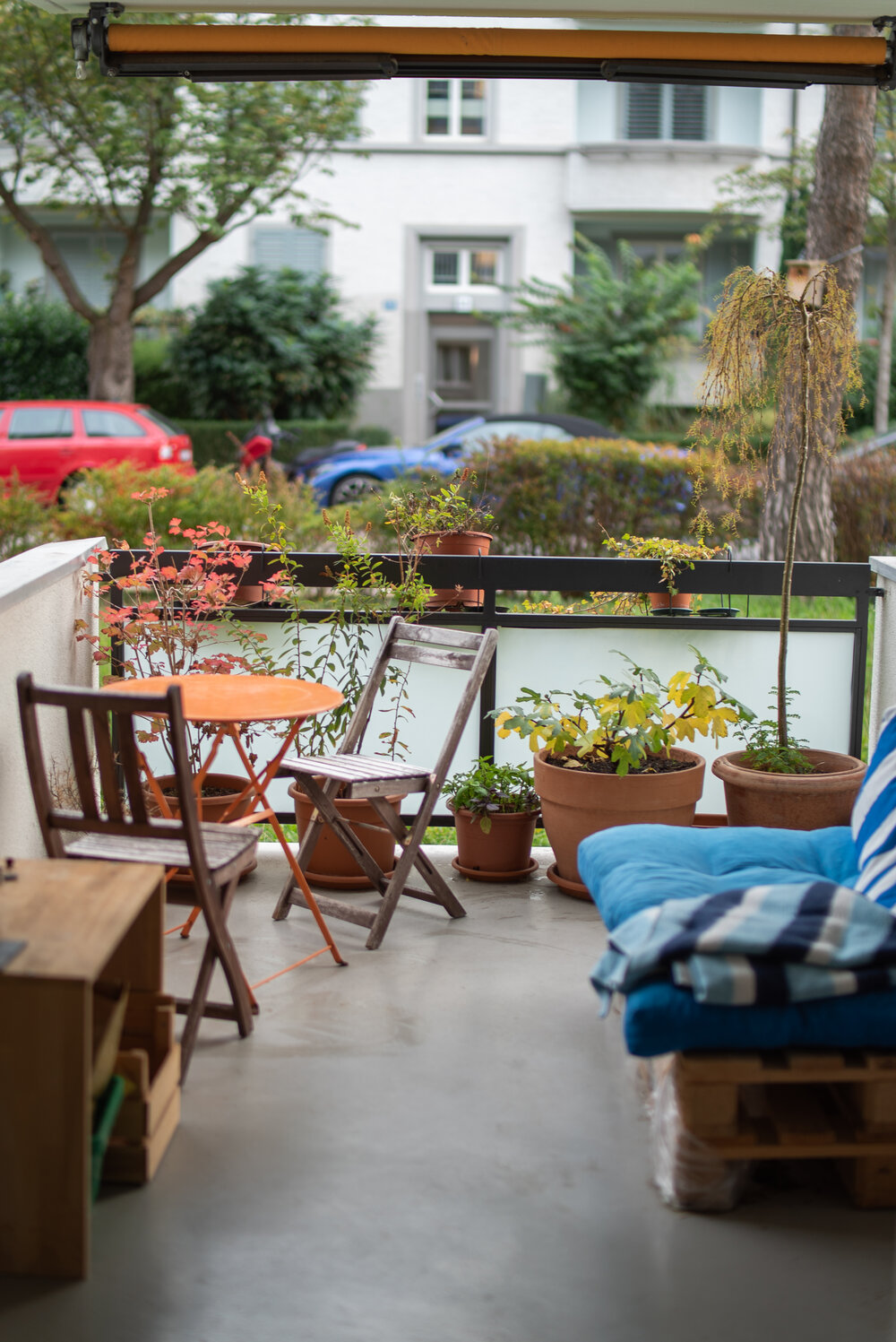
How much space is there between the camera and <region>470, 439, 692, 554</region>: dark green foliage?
9.31m

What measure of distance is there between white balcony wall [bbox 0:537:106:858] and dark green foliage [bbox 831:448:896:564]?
21.7 feet

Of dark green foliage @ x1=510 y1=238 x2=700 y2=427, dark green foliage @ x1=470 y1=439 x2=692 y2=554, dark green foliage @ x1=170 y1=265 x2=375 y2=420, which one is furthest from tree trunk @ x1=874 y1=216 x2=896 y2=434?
dark green foliage @ x1=470 y1=439 x2=692 y2=554

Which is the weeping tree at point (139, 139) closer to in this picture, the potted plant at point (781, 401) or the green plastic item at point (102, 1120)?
the potted plant at point (781, 401)

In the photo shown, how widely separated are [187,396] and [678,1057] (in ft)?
60.6

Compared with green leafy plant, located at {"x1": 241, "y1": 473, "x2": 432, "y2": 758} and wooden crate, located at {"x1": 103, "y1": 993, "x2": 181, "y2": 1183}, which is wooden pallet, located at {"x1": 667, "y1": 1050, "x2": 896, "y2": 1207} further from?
green leafy plant, located at {"x1": 241, "y1": 473, "x2": 432, "y2": 758}

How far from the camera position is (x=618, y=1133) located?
287 cm

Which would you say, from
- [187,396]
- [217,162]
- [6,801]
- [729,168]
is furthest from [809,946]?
[729,168]

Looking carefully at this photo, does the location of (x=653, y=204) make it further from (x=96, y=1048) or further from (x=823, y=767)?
(x=96, y=1048)

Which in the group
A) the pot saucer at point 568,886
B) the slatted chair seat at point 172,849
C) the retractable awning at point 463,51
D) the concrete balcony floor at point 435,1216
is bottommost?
the concrete balcony floor at point 435,1216

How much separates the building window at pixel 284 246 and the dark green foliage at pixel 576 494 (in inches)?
477

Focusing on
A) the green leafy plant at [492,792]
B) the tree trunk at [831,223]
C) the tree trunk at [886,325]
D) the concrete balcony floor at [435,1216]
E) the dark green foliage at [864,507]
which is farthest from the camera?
the tree trunk at [886,325]

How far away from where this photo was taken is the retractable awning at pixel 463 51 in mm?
3855

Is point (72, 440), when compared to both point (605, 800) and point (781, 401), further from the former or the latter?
point (605, 800)

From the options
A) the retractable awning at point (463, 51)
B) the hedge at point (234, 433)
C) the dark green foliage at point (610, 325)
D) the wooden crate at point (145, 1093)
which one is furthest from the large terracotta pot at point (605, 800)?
the dark green foliage at point (610, 325)
